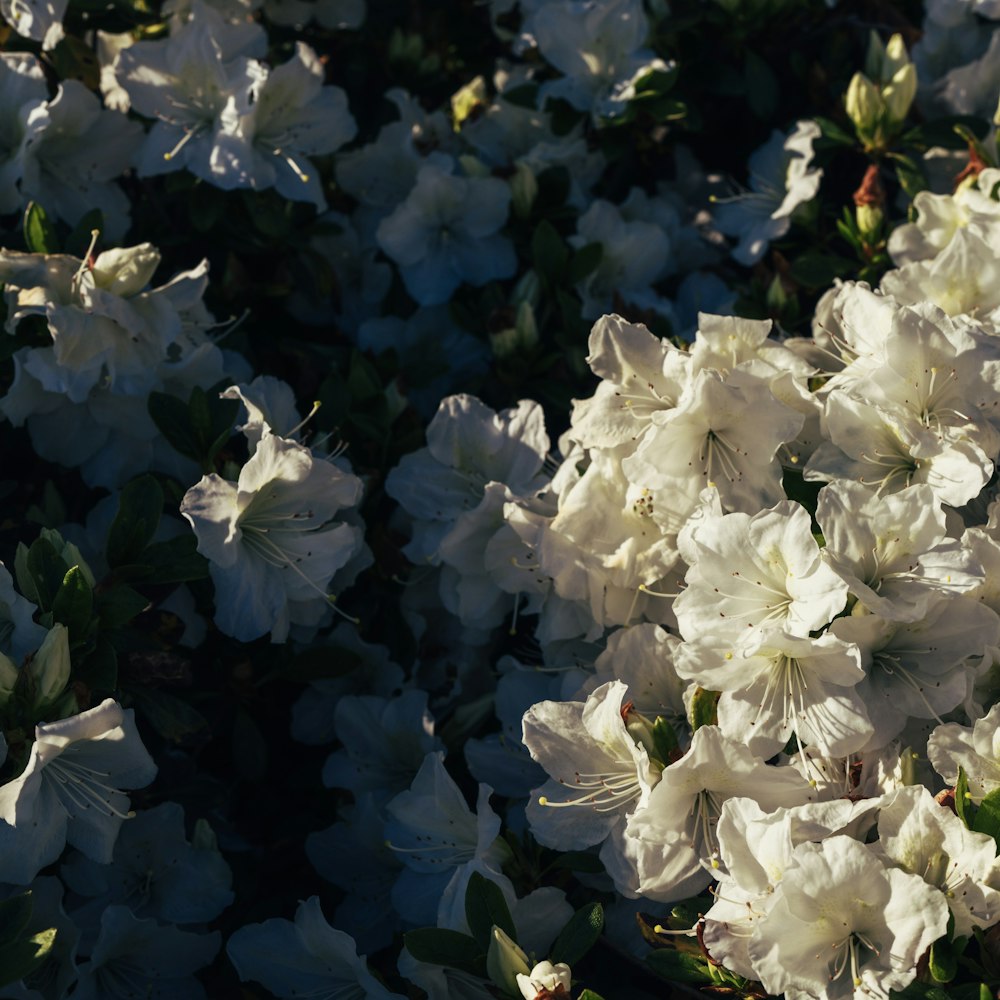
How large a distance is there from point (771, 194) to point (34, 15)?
149 cm

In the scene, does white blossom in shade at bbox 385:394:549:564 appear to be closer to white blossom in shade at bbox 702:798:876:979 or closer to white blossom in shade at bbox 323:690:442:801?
white blossom in shade at bbox 323:690:442:801

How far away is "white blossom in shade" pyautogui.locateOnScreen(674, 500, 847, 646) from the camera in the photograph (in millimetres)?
1564

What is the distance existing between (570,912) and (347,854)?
1.68ft

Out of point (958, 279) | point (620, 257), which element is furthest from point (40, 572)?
point (958, 279)

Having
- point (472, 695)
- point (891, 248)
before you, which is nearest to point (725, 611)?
point (472, 695)

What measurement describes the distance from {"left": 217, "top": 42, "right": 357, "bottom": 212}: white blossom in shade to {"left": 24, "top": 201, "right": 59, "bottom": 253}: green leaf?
395 mm

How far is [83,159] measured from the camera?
2488mm

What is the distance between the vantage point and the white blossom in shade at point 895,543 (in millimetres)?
1579

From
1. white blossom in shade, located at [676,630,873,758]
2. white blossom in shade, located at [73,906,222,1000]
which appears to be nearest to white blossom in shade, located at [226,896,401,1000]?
white blossom in shade, located at [73,906,222,1000]

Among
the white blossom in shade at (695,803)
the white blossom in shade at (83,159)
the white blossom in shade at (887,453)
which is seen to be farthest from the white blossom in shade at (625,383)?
the white blossom in shade at (83,159)

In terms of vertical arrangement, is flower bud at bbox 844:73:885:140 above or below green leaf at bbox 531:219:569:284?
above

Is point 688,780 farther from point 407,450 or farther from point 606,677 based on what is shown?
point 407,450

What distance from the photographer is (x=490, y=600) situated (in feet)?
7.13

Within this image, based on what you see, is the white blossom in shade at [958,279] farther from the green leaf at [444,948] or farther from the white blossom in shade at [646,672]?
the green leaf at [444,948]
